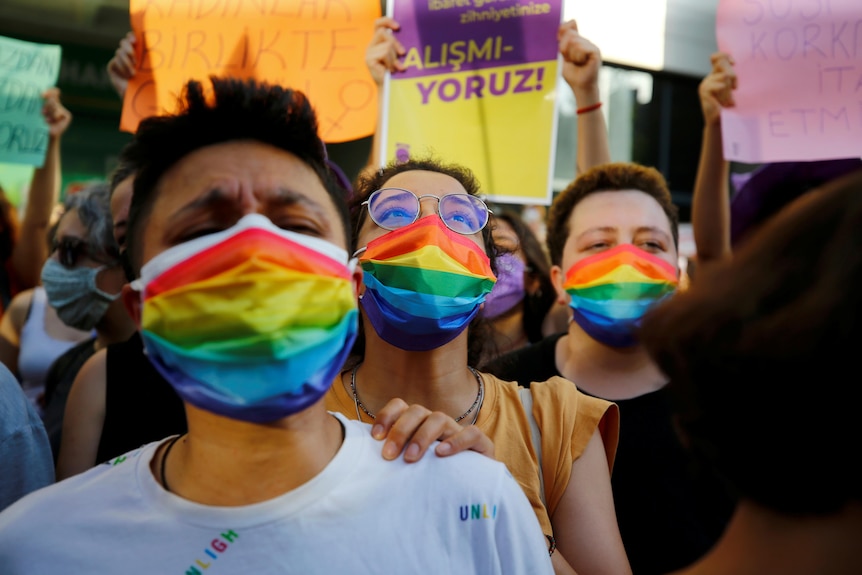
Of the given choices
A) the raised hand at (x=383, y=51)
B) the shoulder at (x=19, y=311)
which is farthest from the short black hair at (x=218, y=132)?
the shoulder at (x=19, y=311)

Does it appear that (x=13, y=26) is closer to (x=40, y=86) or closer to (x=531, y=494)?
(x=40, y=86)

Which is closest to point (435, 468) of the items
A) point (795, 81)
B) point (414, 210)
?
point (414, 210)

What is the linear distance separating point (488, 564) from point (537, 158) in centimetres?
236

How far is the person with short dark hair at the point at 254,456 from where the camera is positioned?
139cm

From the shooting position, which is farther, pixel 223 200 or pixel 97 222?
pixel 97 222

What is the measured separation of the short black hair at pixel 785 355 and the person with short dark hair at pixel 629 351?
1490mm

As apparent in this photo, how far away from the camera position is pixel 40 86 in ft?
13.3

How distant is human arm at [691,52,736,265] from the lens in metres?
3.57

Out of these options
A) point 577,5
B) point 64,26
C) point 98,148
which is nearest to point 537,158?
point 577,5

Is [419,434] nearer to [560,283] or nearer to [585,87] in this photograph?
[560,283]

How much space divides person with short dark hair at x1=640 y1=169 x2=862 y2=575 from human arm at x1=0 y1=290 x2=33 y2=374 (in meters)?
4.07

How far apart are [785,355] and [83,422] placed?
212cm

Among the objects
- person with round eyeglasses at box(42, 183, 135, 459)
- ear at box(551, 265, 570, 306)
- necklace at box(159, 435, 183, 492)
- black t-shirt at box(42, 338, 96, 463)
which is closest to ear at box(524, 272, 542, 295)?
ear at box(551, 265, 570, 306)

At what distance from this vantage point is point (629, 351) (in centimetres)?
299
